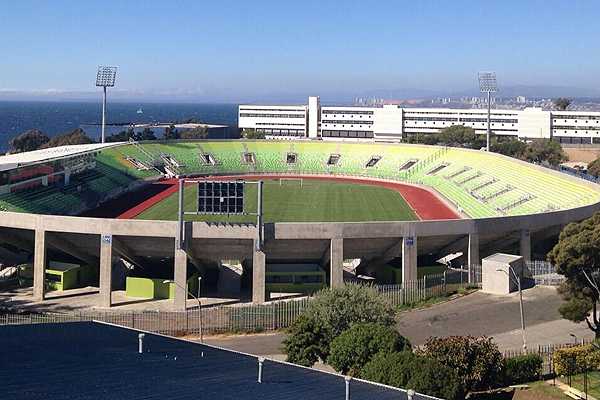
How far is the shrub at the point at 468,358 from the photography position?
27016 millimetres

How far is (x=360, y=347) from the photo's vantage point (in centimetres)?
2684

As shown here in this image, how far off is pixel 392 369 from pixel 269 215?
44684mm

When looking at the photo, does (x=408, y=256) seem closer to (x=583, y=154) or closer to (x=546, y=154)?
(x=546, y=154)

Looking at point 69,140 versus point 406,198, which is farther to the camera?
point 69,140

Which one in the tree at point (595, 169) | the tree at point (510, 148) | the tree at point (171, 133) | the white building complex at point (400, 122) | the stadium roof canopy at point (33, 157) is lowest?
the stadium roof canopy at point (33, 157)

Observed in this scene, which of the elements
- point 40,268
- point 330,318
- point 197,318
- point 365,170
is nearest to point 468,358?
point 330,318

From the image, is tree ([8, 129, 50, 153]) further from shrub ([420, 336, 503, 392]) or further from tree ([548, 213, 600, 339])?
shrub ([420, 336, 503, 392])

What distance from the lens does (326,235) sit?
148 feet

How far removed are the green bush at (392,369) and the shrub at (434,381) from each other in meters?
0.18

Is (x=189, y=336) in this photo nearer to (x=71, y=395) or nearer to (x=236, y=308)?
(x=236, y=308)

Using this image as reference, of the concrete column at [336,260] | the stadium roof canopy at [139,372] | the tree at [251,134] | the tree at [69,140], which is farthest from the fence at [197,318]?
the tree at [251,134]

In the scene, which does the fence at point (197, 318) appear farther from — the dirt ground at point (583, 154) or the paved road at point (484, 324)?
the dirt ground at point (583, 154)

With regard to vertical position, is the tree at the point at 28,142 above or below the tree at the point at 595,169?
above

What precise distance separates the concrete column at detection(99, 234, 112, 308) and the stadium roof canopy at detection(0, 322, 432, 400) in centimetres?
1977
